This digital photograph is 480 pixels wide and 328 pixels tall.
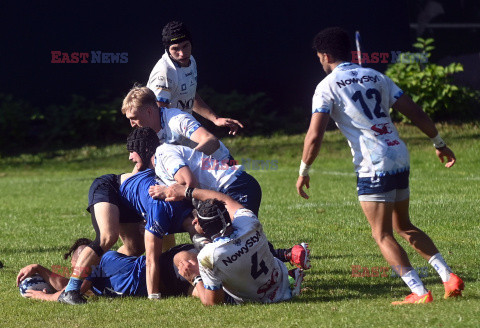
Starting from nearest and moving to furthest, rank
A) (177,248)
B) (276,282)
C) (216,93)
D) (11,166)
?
(276,282), (177,248), (11,166), (216,93)

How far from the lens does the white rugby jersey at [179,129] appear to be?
6754mm

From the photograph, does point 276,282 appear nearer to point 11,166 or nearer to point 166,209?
point 166,209

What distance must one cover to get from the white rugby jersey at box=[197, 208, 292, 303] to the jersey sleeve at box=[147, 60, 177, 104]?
207 cm

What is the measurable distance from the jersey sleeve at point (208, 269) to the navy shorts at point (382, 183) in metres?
1.16

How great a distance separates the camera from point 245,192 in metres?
6.47

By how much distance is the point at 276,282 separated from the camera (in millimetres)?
6207

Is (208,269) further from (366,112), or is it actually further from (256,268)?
(366,112)

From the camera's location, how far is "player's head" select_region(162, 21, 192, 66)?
302 inches

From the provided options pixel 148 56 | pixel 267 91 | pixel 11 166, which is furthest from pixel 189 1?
pixel 11 166

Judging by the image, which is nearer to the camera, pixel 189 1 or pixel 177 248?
pixel 177 248

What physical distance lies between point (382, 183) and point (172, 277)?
6.20 ft

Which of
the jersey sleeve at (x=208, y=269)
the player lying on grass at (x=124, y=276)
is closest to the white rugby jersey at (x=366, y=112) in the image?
the jersey sleeve at (x=208, y=269)

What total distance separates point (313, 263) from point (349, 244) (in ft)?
3.40

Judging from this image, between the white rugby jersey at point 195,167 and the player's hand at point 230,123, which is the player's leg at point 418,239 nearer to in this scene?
the white rugby jersey at point 195,167
